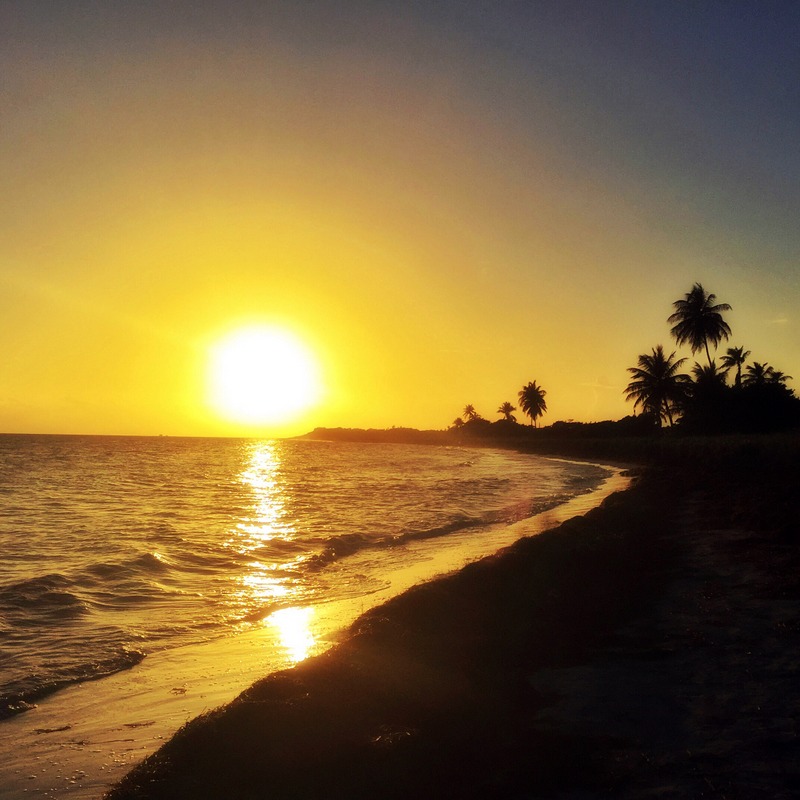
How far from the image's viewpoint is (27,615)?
12.8 m

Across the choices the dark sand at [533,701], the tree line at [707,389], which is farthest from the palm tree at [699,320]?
the dark sand at [533,701]

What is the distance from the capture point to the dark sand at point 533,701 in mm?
5652

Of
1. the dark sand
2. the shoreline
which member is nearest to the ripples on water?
the shoreline

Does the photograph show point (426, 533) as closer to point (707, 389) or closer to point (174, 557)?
point (174, 557)

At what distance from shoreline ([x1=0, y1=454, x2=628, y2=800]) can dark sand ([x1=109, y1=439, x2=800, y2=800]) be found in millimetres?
871

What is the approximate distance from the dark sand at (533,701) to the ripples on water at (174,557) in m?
3.82

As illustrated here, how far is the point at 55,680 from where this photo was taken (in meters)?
9.26

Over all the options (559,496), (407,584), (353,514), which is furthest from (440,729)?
(559,496)

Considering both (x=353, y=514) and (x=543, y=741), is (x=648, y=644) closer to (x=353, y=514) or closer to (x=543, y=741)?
(x=543, y=741)

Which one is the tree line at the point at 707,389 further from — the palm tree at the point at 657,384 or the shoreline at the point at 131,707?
the shoreline at the point at 131,707

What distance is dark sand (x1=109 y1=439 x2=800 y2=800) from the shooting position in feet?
18.5

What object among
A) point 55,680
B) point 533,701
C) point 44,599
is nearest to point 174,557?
point 44,599

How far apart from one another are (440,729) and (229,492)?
132 feet

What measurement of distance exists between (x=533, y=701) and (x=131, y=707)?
4.90m
